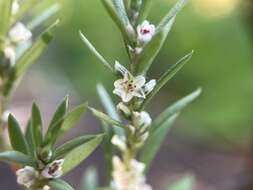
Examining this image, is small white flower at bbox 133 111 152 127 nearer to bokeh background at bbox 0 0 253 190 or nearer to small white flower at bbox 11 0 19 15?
small white flower at bbox 11 0 19 15

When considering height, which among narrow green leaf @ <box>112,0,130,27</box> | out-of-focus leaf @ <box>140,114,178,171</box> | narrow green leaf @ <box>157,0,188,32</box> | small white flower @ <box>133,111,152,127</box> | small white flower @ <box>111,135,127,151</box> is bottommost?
out-of-focus leaf @ <box>140,114,178,171</box>

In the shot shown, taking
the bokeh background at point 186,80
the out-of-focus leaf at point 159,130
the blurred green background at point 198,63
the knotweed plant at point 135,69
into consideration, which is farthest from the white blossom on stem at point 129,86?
the blurred green background at point 198,63

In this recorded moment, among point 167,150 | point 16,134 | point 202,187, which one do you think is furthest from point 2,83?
point 167,150

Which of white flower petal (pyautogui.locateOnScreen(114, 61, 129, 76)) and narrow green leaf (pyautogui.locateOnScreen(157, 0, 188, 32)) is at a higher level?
narrow green leaf (pyautogui.locateOnScreen(157, 0, 188, 32))

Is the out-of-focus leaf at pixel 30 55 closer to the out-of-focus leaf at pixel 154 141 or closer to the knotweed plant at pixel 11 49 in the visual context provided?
the knotweed plant at pixel 11 49

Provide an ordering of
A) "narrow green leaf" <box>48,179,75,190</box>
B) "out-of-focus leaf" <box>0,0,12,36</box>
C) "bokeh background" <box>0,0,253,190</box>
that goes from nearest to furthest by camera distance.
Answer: "narrow green leaf" <box>48,179,75,190</box>, "out-of-focus leaf" <box>0,0,12,36</box>, "bokeh background" <box>0,0,253,190</box>

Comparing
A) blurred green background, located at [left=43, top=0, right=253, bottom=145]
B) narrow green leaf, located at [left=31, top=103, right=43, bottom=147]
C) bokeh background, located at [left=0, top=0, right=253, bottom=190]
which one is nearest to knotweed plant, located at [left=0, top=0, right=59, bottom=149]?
narrow green leaf, located at [left=31, top=103, right=43, bottom=147]
